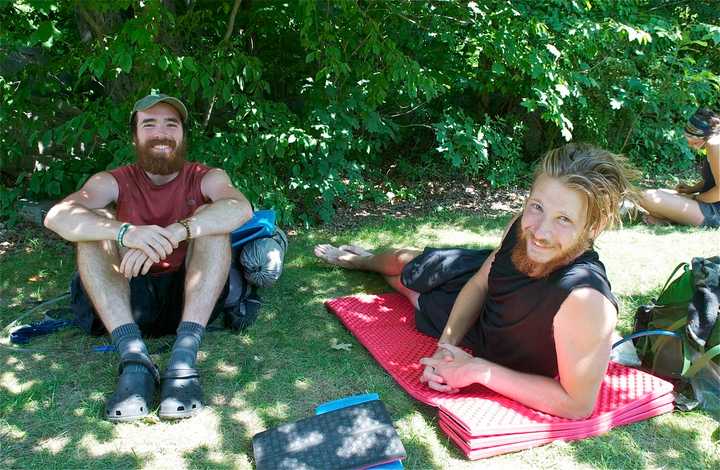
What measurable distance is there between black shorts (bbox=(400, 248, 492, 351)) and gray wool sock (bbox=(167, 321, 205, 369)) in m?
1.21

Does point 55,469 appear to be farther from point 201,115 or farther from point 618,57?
point 618,57

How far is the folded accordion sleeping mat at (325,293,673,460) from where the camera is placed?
2.25 meters

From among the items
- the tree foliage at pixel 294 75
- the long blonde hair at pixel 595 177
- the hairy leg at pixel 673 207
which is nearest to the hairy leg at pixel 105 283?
the tree foliage at pixel 294 75

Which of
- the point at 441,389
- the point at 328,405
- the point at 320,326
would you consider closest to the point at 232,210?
the point at 320,326

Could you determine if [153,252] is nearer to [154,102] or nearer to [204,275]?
[204,275]

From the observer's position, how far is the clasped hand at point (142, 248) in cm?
268

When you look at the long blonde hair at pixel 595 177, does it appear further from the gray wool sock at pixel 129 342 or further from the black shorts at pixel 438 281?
the gray wool sock at pixel 129 342

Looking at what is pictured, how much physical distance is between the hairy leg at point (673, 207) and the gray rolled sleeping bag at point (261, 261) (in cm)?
372

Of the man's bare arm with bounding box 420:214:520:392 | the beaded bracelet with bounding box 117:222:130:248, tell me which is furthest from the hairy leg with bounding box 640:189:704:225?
the beaded bracelet with bounding box 117:222:130:248

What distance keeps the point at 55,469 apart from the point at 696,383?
9.11 ft

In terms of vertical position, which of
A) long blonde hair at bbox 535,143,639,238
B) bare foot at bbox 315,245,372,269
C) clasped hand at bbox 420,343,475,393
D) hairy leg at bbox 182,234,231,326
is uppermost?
long blonde hair at bbox 535,143,639,238

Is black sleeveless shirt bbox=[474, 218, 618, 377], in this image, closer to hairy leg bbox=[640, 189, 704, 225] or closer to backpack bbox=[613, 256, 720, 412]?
backpack bbox=[613, 256, 720, 412]

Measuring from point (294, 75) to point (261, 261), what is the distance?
2.99 m

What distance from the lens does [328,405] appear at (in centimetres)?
253
